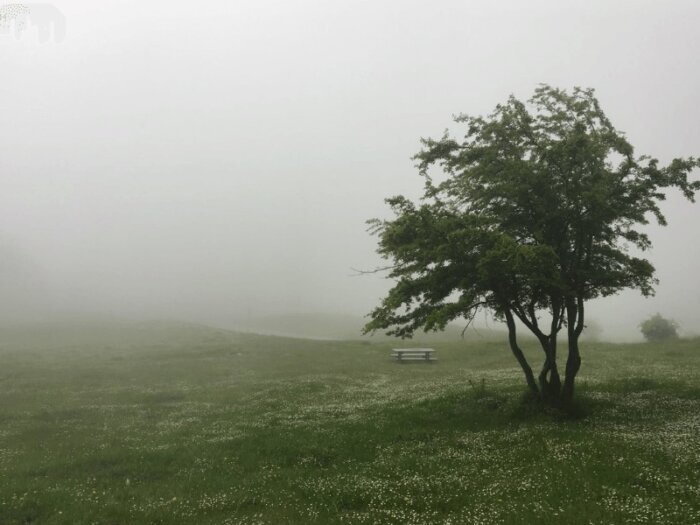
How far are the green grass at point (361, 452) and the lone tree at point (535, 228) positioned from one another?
15.0ft

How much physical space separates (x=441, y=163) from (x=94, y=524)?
21375 mm

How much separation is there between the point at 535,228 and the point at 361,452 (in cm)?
1267

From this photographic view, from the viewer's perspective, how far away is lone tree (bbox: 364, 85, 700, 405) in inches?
770

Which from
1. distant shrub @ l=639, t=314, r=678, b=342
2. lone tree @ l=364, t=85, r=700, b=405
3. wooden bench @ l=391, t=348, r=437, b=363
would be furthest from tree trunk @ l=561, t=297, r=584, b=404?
distant shrub @ l=639, t=314, r=678, b=342

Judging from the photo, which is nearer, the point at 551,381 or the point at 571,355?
the point at 571,355

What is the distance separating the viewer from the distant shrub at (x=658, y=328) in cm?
6592

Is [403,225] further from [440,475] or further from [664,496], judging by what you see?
[664,496]

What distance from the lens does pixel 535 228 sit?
21109 mm

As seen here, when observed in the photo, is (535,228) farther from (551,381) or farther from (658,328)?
(658,328)

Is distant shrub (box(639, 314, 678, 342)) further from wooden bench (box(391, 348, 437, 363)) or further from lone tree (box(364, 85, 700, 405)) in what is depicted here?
lone tree (box(364, 85, 700, 405))

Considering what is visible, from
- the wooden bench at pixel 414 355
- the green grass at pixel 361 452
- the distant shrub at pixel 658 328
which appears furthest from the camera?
the distant shrub at pixel 658 328

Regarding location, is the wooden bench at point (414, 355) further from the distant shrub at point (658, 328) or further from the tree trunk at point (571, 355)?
the distant shrub at point (658, 328)

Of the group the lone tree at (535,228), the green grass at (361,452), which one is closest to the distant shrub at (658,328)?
the green grass at (361,452)

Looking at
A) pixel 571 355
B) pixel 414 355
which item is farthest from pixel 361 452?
pixel 414 355
